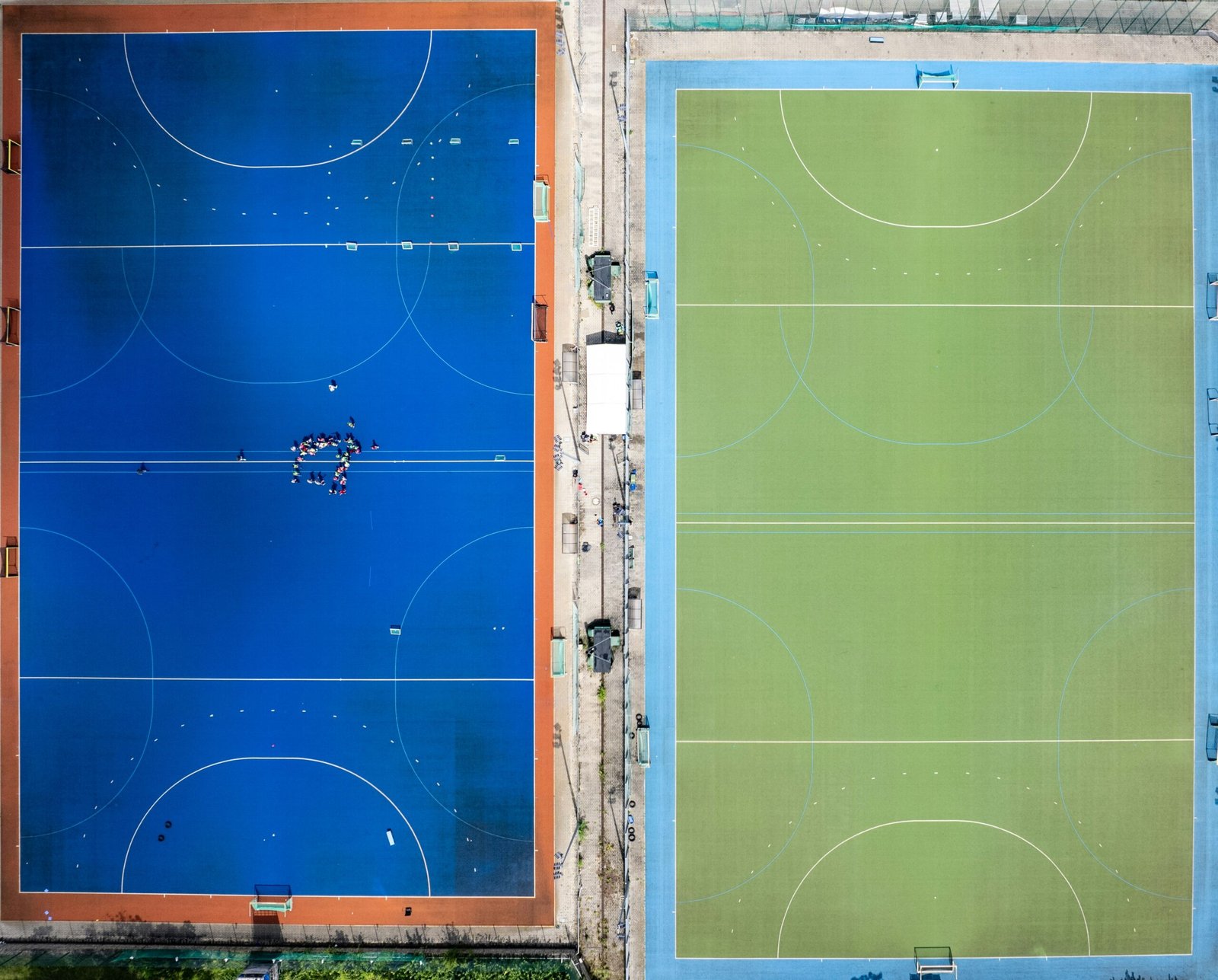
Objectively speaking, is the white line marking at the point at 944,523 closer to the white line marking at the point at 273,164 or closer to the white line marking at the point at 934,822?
the white line marking at the point at 934,822

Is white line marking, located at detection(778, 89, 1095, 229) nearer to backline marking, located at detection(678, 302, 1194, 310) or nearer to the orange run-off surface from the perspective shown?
backline marking, located at detection(678, 302, 1194, 310)

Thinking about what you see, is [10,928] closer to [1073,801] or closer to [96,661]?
[96,661]

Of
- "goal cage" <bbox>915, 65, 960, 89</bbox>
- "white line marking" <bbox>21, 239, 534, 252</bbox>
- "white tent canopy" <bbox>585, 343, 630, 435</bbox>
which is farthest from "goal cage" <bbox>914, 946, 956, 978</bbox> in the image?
"goal cage" <bbox>915, 65, 960, 89</bbox>

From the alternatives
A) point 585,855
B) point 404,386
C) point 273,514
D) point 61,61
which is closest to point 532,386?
point 404,386

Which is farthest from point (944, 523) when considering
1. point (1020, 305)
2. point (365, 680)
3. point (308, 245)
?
point (308, 245)

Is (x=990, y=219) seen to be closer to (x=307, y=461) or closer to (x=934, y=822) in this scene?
(x=934, y=822)

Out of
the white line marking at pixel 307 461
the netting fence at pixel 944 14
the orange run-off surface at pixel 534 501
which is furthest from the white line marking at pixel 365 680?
the netting fence at pixel 944 14
